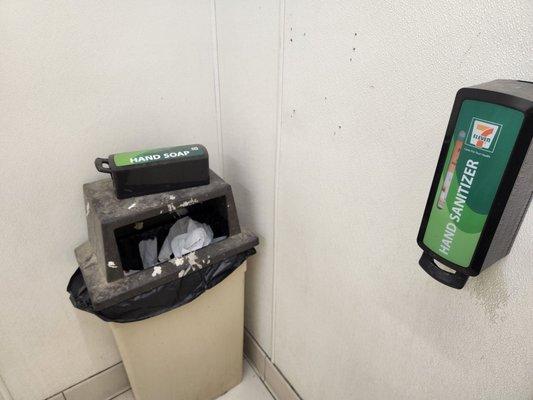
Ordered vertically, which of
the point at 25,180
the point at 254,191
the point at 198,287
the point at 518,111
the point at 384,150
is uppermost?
the point at 518,111

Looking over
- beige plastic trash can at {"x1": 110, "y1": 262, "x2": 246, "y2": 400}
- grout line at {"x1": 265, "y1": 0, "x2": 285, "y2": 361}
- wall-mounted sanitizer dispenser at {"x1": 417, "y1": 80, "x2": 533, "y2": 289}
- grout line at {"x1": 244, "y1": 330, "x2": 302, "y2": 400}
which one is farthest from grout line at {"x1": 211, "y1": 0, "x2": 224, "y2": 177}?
wall-mounted sanitizer dispenser at {"x1": 417, "y1": 80, "x2": 533, "y2": 289}

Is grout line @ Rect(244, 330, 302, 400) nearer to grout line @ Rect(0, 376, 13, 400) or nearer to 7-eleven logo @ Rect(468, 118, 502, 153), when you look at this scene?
grout line @ Rect(0, 376, 13, 400)

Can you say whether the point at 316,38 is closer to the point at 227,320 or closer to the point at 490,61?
the point at 490,61

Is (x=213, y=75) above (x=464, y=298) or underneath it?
above

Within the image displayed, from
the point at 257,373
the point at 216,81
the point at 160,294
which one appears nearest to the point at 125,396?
the point at 257,373

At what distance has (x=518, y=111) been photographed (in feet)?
1.24

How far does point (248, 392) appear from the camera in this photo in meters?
1.41

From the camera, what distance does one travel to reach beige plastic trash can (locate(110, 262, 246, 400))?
1.05 m

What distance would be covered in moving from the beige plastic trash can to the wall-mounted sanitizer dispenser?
73cm

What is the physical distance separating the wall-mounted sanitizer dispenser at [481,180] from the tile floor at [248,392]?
1135 millimetres

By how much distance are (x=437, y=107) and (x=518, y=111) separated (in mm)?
186

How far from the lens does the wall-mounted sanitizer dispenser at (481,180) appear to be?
39cm

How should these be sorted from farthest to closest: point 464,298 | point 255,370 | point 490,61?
point 255,370
point 464,298
point 490,61


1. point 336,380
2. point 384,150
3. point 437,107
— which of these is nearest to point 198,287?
point 336,380
